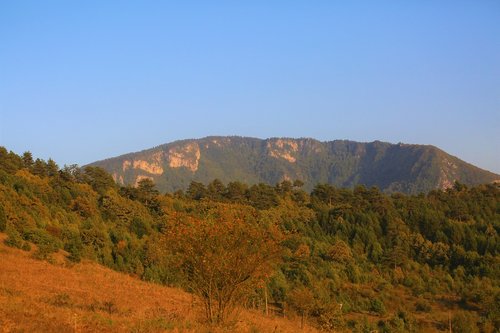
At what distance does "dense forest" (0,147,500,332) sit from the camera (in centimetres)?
1673

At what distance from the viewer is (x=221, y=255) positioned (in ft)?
52.9

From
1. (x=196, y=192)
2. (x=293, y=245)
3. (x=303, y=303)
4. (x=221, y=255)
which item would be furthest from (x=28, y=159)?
(x=221, y=255)

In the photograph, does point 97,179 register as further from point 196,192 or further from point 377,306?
point 377,306

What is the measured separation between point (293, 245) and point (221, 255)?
45650mm

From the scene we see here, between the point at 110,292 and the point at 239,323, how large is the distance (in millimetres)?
14061

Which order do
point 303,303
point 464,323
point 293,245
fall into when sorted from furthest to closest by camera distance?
point 293,245, point 464,323, point 303,303

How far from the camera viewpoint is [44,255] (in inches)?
1551

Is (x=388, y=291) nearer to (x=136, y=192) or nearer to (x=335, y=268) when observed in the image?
(x=335, y=268)

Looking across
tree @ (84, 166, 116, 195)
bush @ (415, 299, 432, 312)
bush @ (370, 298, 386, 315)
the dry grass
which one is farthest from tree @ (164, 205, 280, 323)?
tree @ (84, 166, 116, 195)

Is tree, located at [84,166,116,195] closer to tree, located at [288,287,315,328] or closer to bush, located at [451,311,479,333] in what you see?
tree, located at [288,287,315,328]

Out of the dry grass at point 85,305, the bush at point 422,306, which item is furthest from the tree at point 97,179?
the bush at point 422,306

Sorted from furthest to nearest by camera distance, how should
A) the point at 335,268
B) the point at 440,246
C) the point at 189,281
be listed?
the point at 440,246 → the point at 335,268 → the point at 189,281

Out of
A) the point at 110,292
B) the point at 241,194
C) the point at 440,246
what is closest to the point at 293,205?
the point at 241,194

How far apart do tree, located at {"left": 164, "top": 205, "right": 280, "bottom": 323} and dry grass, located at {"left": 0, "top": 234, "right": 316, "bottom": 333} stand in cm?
94
